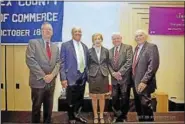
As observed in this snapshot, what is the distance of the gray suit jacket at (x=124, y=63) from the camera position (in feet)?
5.60

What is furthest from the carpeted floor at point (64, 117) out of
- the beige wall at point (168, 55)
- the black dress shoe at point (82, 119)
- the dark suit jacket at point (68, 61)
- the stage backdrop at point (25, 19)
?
the stage backdrop at point (25, 19)

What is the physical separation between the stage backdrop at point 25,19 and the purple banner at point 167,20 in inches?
24.8

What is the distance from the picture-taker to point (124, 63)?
1.71 m

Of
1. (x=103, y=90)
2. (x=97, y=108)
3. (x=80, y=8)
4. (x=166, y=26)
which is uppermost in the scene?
(x=80, y=8)

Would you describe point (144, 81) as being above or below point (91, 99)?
above

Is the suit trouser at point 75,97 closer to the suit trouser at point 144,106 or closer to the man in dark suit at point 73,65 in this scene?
the man in dark suit at point 73,65

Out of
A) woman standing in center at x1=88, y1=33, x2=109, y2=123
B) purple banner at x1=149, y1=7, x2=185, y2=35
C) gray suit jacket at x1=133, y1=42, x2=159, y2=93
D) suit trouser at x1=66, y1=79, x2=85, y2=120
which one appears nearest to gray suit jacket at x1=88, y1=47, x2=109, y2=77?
woman standing in center at x1=88, y1=33, x2=109, y2=123

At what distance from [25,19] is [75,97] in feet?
2.08

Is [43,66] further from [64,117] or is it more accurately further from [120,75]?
[120,75]

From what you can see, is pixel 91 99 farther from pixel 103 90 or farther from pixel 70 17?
pixel 70 17

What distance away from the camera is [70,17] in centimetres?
169

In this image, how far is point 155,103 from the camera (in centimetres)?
171

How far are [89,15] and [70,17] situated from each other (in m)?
0.13

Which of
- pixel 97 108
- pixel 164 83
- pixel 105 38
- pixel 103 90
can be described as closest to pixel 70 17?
pixel 105 38
